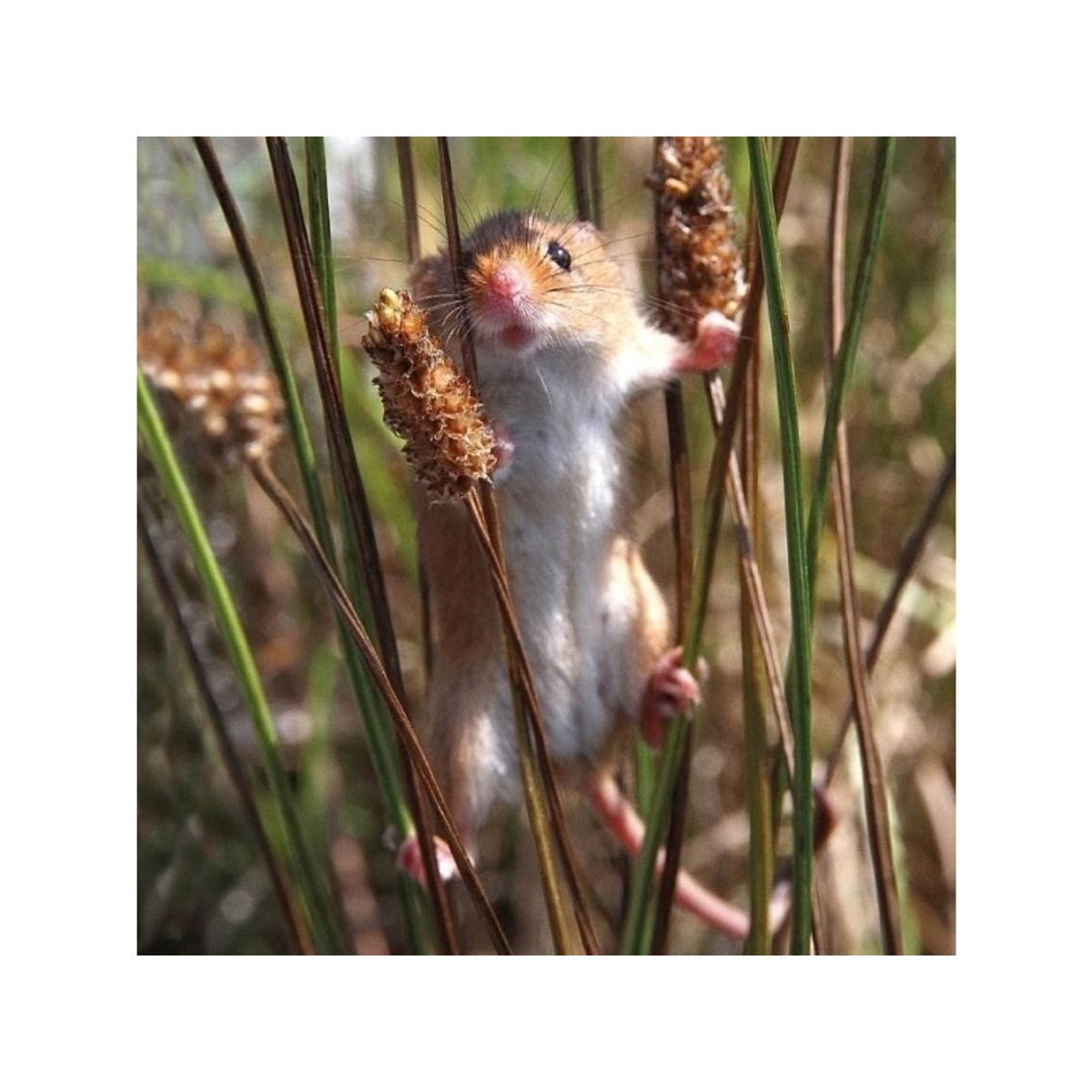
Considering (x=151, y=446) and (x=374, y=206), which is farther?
(x=374, y=206)

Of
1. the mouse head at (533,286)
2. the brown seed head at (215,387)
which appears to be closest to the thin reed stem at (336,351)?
the mouse head at (533,286)

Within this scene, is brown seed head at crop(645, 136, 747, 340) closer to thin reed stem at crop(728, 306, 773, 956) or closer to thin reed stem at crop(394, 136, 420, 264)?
thin reed stem at crop(728, 306, 773, 956)

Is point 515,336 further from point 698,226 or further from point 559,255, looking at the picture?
point 698,226

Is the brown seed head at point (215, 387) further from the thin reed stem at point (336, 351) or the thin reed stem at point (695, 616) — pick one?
the thin reed stem at point (695, 616)

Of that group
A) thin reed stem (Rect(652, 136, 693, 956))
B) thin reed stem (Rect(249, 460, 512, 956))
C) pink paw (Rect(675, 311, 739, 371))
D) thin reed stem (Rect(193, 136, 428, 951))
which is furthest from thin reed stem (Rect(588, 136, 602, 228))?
thin reed stem (Rect(249, 460, 512, 956))
